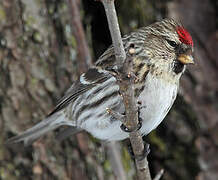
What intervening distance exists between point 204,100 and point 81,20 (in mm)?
1021

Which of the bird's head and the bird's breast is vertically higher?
the bird's head

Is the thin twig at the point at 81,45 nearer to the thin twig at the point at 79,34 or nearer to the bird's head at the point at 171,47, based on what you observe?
the thin twig at the point at 79,34

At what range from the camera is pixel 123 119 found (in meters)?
1.80

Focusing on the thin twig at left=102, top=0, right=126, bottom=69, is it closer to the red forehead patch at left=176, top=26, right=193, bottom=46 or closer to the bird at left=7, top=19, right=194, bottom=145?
the bird at left=7, top=19, right=194, bottom=145

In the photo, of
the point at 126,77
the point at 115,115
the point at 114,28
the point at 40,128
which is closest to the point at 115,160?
the point at 40,128

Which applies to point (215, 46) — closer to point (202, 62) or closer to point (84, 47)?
point (202, 62)

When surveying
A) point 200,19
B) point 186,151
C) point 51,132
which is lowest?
point 186,151

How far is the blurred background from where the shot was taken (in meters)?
2.80

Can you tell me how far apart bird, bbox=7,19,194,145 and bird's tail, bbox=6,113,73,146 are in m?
0.06

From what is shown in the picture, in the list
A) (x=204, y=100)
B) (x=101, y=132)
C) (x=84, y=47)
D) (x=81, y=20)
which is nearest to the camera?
(x=101, y=132)

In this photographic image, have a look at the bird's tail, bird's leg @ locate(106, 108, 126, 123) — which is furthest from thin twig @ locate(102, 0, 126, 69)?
the bird's tail

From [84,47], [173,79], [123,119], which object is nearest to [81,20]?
[84,47]

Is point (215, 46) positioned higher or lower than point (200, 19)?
lower

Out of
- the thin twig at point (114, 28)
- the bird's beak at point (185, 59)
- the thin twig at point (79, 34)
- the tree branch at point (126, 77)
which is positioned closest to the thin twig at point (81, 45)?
the thin twig at point (79, 34)
